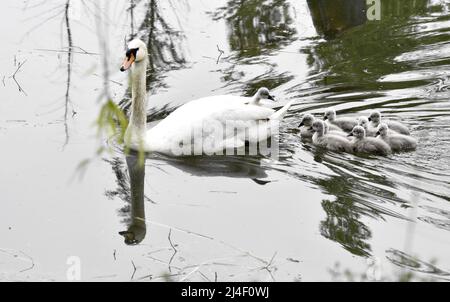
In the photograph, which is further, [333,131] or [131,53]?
[333,131]

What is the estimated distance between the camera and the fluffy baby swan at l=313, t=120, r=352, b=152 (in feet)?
27.4

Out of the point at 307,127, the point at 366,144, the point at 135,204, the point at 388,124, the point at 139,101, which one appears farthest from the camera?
the point at 307,127

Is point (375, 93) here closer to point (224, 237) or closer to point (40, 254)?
point (224, 237)

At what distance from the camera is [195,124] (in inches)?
326

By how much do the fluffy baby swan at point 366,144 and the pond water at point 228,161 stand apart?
10 cm

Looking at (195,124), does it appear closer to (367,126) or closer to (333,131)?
(333,131)

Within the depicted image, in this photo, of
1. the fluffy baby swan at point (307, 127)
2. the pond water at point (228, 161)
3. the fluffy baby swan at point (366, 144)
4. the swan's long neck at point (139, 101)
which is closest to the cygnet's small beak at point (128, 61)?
the swan's long neck at point (139, 101)

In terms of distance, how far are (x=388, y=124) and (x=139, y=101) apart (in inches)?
98.0

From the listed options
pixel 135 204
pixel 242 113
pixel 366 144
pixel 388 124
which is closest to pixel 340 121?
pixel 388 124

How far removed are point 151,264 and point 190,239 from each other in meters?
0.47

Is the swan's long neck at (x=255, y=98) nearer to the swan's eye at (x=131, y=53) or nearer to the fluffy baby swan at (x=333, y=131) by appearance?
the fluffy baby swan at (x=333, y=131)

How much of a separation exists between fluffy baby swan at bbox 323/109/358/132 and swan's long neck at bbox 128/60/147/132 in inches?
75.2

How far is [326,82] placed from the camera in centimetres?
999

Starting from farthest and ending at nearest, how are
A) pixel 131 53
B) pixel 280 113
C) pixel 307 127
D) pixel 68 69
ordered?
pixel 68 69 → pixel 280 113 → pixel 307 127 → pixel 131 53
